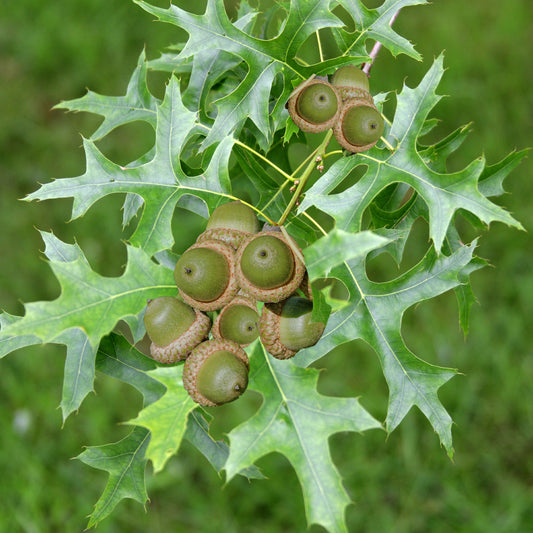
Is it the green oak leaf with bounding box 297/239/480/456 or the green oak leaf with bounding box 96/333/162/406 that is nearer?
the green oak leaf with bounding box 297/239/480/456

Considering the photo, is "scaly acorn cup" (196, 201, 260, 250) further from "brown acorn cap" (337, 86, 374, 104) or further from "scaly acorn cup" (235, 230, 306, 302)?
"brown acorn cap" (337, 86, 374, 104)

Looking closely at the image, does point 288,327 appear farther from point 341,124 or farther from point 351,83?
point 351,83

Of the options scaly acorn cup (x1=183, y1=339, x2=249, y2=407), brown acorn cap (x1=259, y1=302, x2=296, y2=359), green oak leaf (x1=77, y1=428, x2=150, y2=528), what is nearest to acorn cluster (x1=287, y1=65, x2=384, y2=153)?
brown acorn cap (x1=259, y1=302, x2=296, y2=359)

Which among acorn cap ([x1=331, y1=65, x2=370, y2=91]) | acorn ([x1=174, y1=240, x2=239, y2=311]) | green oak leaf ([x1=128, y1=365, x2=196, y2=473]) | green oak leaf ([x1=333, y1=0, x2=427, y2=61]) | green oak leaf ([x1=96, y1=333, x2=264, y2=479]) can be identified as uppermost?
green oak leaf ([x1=333, y1=0, x2=427, y2=61])

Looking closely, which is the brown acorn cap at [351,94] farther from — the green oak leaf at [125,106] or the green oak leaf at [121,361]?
the green oak leaf at [121,361]

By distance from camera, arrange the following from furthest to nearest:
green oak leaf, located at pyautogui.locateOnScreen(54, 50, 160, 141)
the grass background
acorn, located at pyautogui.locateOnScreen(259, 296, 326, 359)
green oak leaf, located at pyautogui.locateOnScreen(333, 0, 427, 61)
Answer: the grass background
green oak leaf, located at pyautogui.locateOnScreen(54, 50, 160, 141)
green oak leaf, located at pyautogui.locateOnScreen(333, 0, 427, 61)
acorn, located at pyautogui.locateOnScreen(259, 296, 326, 359)

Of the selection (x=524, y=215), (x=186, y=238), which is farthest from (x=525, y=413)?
(x=186, y=238)

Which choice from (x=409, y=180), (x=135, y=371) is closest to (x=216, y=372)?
(x=135, y=371)
